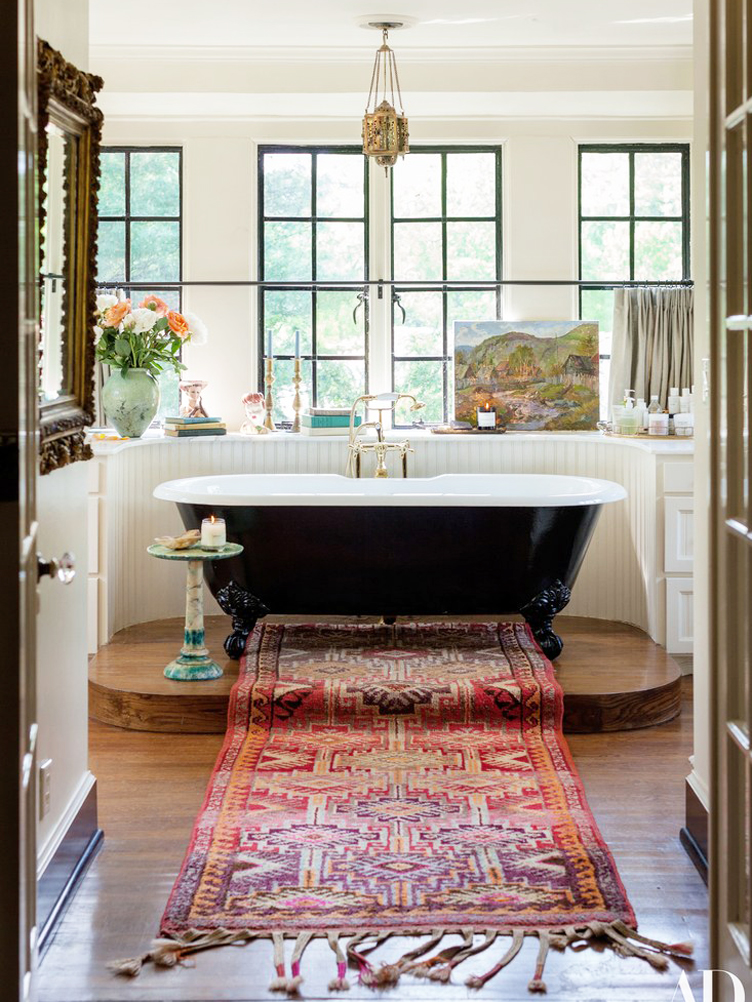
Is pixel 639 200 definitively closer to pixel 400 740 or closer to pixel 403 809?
pixel 400 740

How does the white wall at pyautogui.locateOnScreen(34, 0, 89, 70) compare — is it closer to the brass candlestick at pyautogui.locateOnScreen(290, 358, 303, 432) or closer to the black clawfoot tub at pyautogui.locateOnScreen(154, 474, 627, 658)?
the black clawfoot tub at pyautogui.locateOnScreen(154, 474, 627, 658)

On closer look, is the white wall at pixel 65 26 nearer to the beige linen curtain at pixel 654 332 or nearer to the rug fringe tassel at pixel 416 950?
the rug fringe tassel at pixel 416 950

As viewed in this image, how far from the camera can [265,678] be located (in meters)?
4.59

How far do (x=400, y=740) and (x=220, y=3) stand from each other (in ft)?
10.3

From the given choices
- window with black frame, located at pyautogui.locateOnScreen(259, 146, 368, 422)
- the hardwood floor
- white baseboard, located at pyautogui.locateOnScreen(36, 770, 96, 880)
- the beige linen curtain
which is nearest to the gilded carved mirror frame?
white baseboard, located at pyautogui.locateOnScreen(36, 770, 96, 880)

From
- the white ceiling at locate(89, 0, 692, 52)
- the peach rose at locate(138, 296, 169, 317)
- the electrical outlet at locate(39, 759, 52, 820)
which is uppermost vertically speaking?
the white ceiling at locate(89, 0, 692, 52)

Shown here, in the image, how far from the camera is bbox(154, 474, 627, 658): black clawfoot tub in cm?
484

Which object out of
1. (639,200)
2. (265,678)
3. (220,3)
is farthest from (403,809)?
(639,200)

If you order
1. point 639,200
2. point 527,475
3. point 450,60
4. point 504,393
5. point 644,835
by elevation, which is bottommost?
point 644,835

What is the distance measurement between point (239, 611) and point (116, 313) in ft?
5.14

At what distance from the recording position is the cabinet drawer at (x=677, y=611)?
5309 mm

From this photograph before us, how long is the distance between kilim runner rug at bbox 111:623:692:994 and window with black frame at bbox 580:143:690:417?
206cm

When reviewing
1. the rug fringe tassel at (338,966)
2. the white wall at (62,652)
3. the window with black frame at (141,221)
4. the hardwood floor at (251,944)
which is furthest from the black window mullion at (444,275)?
the rug fringe tassel at (338,966)

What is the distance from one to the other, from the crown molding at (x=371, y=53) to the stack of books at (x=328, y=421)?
5.48 ft
